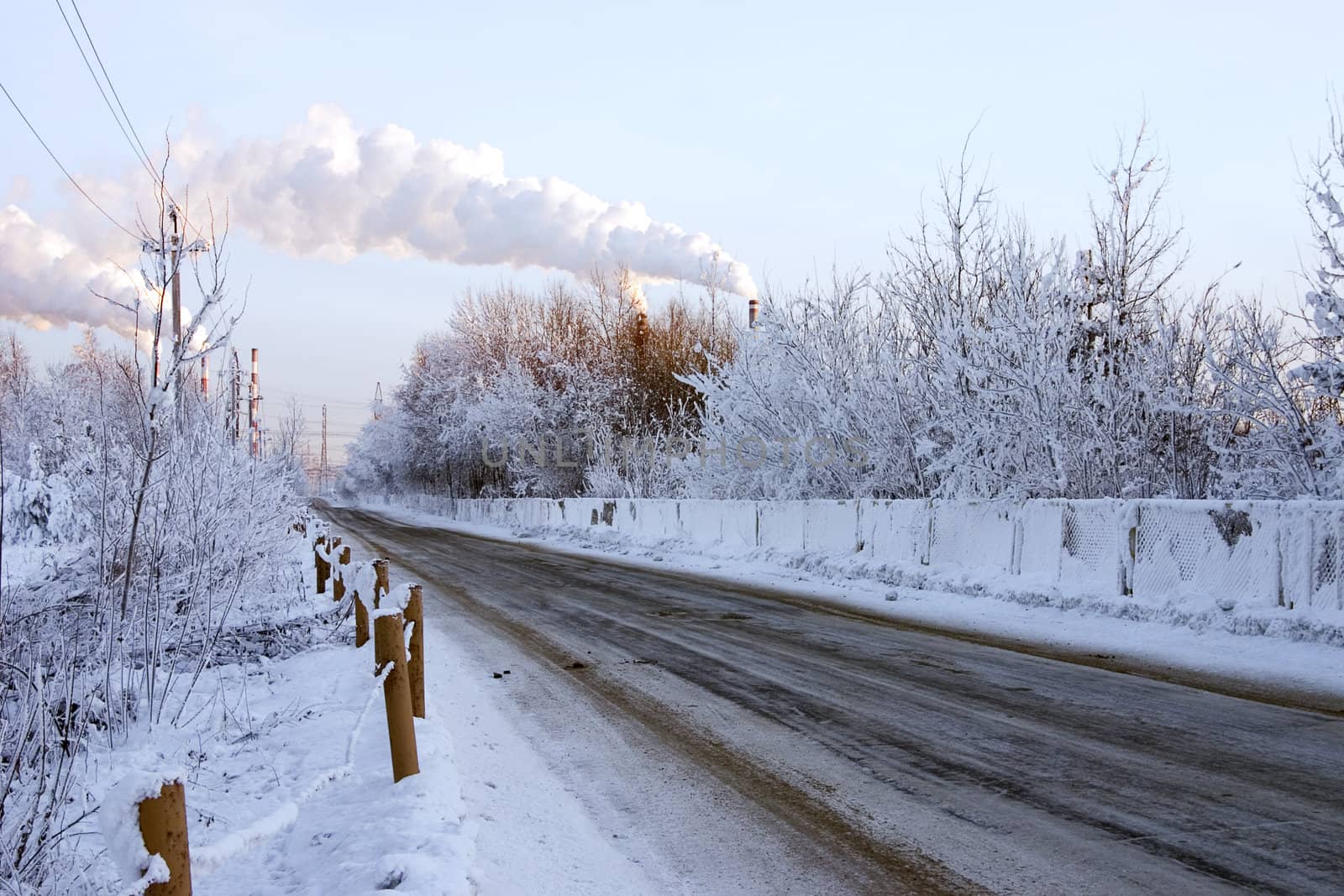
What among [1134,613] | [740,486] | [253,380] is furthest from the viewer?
[253,380]

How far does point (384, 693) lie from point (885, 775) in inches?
108

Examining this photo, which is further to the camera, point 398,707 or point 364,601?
point 364,601

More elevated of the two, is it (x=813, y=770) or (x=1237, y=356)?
(x=1237, y=356)

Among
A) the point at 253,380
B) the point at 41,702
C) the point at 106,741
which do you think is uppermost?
the point at 253,380

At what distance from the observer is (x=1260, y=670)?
316 inches

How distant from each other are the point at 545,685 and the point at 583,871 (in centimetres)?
403

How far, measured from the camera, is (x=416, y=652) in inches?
246

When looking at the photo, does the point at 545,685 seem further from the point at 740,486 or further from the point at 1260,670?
the point at 740,486

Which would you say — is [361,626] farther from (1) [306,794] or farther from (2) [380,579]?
(1) [306,794]

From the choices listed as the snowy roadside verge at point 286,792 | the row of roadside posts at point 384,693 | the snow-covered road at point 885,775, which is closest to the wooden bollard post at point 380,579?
the row of roadside posts at point 384,693

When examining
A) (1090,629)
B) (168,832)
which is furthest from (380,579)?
(1090,629)

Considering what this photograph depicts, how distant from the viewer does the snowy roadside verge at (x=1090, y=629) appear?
779cm

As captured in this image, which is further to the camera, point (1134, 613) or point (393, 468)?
point (393, 468)

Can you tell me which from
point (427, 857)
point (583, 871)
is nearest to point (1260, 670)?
point (583, 871)
